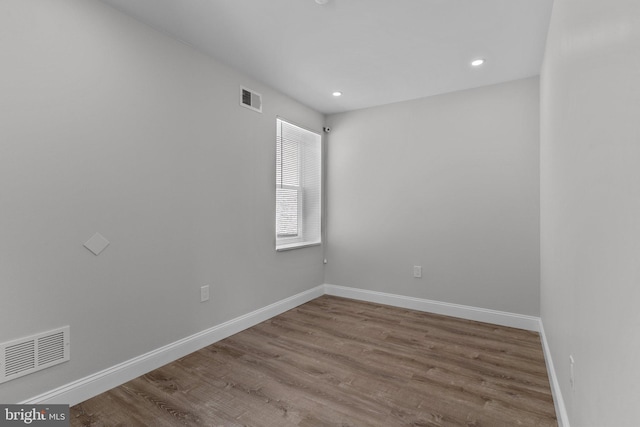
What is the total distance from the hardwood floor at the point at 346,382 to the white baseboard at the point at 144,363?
0.06 meters

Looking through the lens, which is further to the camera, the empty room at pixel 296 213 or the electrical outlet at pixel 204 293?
the electrical outlet at pixel 204 293

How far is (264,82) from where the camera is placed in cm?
326

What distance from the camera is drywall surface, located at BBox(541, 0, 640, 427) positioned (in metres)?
0.74

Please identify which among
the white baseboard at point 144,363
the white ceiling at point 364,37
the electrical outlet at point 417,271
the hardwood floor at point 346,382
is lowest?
the hardwood floor at point 346,382

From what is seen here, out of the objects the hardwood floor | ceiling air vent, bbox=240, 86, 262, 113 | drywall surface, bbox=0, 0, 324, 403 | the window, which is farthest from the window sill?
ceiling air vent, bbox=240, 86, 262, 113

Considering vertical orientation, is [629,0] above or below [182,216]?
above

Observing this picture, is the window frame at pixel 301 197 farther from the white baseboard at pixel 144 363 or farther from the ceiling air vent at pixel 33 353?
the ceiling air vent at pixel 33 353

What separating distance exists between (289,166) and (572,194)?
2.81 metres

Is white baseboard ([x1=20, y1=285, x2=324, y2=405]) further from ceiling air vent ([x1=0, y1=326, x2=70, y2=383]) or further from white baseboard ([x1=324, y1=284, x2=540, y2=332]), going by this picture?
white baseboard ([x1=324, y1=284, x2=540, y2=332])

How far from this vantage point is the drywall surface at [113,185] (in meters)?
1.69

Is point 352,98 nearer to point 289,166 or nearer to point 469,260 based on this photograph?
point 289,166

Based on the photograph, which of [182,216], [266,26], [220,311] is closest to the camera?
[266,26]

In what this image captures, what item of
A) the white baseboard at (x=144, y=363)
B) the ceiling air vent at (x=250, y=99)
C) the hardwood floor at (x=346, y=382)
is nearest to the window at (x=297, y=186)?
the ceiling air vent at (x=250, y=99)

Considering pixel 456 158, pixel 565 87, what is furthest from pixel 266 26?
pixel 456 158
